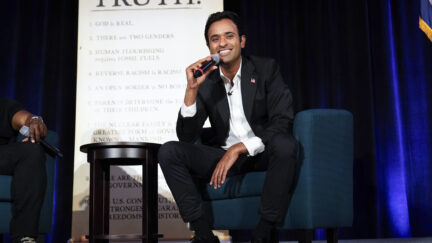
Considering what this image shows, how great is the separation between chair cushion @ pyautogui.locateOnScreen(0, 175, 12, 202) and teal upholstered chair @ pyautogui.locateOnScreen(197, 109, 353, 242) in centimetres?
92

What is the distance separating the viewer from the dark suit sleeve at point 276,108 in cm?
194

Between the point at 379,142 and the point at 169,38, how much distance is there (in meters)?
1.66

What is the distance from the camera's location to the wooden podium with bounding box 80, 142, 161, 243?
2289 millimetres

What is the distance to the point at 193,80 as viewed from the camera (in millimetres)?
1989

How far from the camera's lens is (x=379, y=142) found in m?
3.46

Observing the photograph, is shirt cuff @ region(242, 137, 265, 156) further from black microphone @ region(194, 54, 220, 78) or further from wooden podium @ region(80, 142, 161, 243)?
wooden podium @ region(80, 142, 161, 243)

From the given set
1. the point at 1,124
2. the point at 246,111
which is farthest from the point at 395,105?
the point at 1,124

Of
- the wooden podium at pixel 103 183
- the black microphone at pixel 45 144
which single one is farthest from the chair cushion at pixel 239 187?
the black microphone at pixel 45 144

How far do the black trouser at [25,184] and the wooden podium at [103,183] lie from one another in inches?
10.6

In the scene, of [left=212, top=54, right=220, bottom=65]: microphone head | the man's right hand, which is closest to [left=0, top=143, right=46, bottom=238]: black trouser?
the man's right hand

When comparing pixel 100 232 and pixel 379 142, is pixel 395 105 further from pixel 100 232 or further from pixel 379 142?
pixel 100 232

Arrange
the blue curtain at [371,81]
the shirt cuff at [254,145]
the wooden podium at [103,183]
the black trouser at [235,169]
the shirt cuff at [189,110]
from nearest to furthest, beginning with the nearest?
the black trouser at [235,169], the shirt cuff at [254,145], the shirt cuff at [189,110], the wooden podium at [103,183], the blue curtain at [371,81]

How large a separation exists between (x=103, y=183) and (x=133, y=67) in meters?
1.09

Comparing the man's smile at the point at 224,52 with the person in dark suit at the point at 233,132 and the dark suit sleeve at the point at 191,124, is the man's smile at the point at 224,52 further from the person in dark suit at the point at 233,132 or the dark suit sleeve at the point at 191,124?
the dark suit sleeve at the point at 191,124
